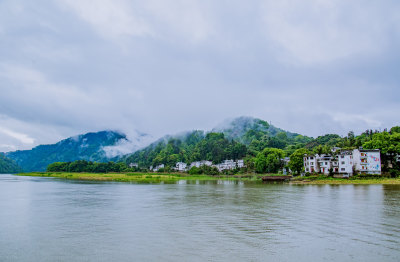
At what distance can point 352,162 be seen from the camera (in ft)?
249

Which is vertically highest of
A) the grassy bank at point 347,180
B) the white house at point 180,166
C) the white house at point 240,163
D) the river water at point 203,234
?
the white house at point 240,163

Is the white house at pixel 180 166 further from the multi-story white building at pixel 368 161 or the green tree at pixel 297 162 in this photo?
the multi-story white building at pixel 368 161

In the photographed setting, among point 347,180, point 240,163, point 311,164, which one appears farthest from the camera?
point 240,163

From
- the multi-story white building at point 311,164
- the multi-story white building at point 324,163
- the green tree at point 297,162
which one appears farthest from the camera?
the green tree at point 297,162

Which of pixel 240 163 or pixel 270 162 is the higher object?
pixel 270 162

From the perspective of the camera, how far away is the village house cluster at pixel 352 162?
7375 cm

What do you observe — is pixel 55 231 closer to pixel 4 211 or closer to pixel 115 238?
pixel 115 238

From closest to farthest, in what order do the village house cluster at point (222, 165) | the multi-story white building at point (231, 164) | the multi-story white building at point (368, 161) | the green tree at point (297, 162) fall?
the multi-story white building at point (368, 161) < the green tree at point (297, 162) < the multi-story white building at point (231, 164) < the village house cluster at point (222, 165)

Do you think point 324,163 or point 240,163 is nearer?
point 324,163

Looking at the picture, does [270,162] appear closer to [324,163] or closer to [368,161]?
[324,163]

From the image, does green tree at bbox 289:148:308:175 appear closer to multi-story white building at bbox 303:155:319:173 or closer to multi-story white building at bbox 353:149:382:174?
multi-story white building at bbox 303:155:319:173

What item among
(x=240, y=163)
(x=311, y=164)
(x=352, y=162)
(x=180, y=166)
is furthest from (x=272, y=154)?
(x=180, y=166)

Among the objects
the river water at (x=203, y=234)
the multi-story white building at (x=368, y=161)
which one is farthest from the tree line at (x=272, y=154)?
the river water at (x=203, y=234)

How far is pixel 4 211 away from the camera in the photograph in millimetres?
27312
